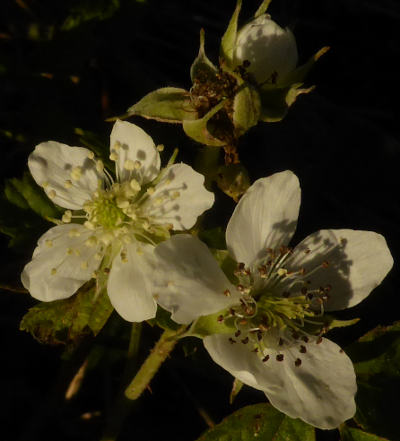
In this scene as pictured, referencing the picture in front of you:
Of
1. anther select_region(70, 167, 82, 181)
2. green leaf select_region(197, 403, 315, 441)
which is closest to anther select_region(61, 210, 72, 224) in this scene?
anther select_region(70, 167, 82, 181)

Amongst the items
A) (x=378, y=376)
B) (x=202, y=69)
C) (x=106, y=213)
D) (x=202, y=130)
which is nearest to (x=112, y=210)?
(x=106, y=213)

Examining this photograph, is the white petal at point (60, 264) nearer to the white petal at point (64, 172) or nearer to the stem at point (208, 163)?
the white petal at point (64, 172)

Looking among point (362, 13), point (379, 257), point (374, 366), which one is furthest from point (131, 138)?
point (362, 13)

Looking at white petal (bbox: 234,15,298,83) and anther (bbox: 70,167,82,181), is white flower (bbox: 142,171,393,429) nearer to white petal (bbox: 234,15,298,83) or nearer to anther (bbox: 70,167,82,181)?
white petal (bbox: 234,15,298,83)

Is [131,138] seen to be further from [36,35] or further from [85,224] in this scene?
[36,35]

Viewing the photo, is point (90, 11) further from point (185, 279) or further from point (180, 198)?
point (185, 279)
